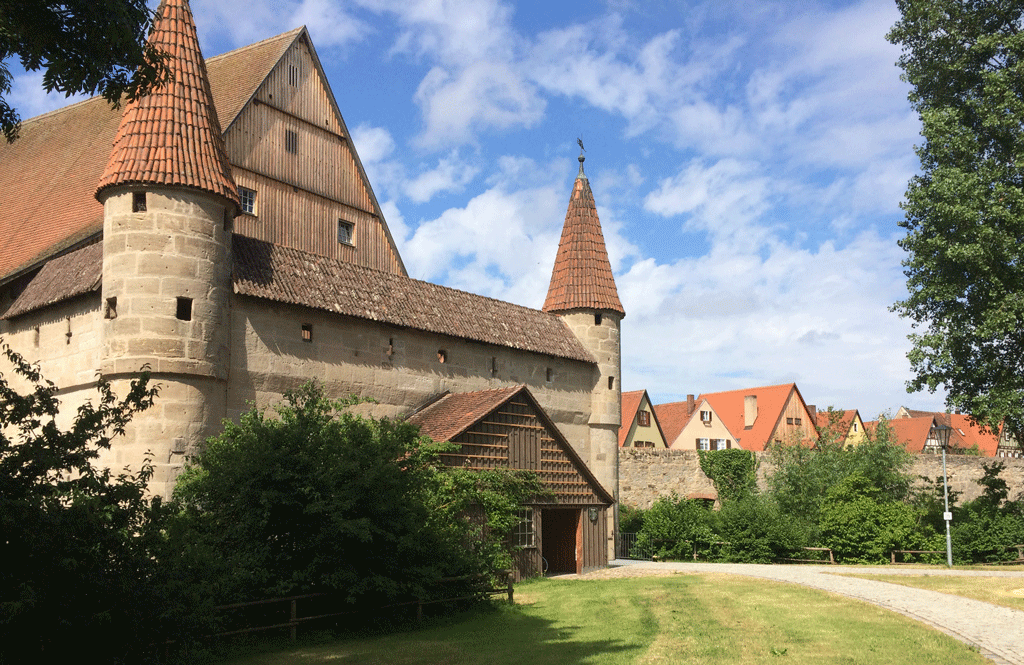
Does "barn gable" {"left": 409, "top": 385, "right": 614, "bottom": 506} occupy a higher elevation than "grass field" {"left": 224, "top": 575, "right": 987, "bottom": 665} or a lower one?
higher

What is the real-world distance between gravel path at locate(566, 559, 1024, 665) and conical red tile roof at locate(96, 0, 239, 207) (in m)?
13.6

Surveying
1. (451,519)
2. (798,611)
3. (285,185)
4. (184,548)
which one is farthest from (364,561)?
(285,185)

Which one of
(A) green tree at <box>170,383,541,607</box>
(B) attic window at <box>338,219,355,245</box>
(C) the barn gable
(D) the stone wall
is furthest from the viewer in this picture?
(D) the stone wall

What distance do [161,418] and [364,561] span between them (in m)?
6.15

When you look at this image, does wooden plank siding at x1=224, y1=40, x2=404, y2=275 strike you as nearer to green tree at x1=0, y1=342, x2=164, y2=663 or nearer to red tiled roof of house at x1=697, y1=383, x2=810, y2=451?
green tree at x1=0, y1=342, x2=164, y2=663

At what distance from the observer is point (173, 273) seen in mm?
18891

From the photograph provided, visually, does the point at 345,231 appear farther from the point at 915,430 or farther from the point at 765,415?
the point at 915,430

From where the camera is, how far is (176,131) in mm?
19672

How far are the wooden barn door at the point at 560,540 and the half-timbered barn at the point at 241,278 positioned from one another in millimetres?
3298

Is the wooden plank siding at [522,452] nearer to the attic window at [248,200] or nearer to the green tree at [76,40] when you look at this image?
the attic window at [248,200]

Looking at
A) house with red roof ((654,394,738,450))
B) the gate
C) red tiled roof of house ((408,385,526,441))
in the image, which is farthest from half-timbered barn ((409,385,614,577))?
house with red roof ((654,394,738,450))

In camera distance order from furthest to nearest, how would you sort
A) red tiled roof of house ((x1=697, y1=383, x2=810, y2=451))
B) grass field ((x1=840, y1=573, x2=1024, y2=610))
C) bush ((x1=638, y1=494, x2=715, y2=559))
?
red tiled roof of house ((x1=697, y1=383, x2=810, y2=451))
bush ((x1=638, y1=494, x2=715, y2=559))
grass field ((x1=840, y1=573, x2=1024, y2=610))

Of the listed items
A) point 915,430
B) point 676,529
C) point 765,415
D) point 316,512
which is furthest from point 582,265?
point 915,430

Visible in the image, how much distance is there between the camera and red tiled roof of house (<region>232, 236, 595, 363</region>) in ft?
69.3
